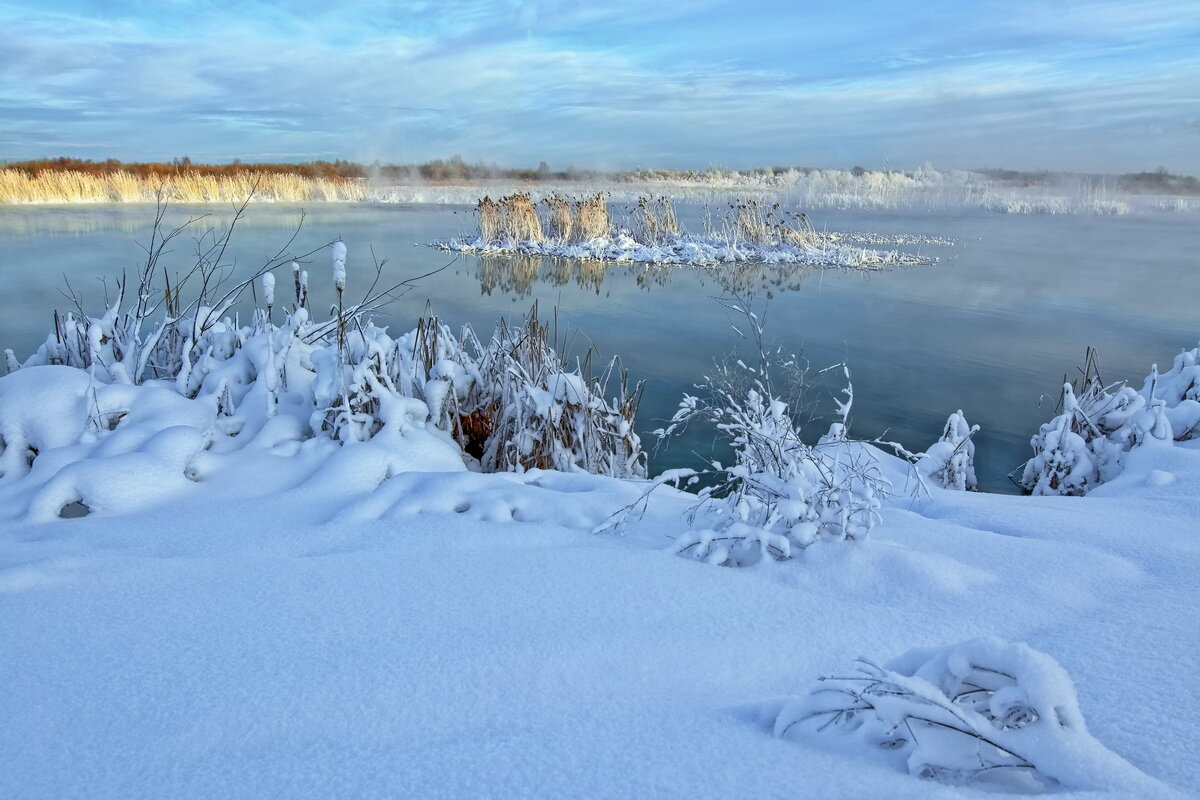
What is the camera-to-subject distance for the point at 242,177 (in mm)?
21875

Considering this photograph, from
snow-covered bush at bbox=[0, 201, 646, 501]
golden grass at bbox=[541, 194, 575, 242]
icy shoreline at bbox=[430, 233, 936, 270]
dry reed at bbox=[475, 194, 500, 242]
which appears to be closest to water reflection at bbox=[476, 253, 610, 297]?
icy shoreline at bbox=[430, 233, 936, 270]

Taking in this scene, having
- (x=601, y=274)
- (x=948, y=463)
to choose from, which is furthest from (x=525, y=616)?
(x=601, y=274)

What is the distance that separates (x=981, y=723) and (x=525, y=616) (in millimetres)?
1130

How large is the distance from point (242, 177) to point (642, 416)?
19.6 m

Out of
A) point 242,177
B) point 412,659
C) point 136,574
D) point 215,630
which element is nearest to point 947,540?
point 412,659

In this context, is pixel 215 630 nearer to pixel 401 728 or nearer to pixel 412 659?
pixel 412 659

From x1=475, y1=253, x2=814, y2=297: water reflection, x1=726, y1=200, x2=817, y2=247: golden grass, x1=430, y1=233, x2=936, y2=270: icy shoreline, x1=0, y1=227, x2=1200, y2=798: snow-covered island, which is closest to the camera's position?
x1=0, y1=227, x2=1200, y2=798: snow-covered island

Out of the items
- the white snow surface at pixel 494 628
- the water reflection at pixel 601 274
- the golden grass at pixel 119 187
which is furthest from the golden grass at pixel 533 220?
the white snow surface at pixel 494 628

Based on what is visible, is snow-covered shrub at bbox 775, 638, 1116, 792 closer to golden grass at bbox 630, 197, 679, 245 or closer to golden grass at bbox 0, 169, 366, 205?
golden grass at bbox 630, 197, 679, 245

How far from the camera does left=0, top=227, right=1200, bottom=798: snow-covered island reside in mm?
1344

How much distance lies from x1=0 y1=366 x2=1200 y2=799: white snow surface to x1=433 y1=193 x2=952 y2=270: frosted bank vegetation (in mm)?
13102

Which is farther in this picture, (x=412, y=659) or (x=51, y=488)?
(x=51, y=488)

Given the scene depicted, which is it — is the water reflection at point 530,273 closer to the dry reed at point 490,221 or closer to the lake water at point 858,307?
the lake water at point 858,307

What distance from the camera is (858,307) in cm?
1133
